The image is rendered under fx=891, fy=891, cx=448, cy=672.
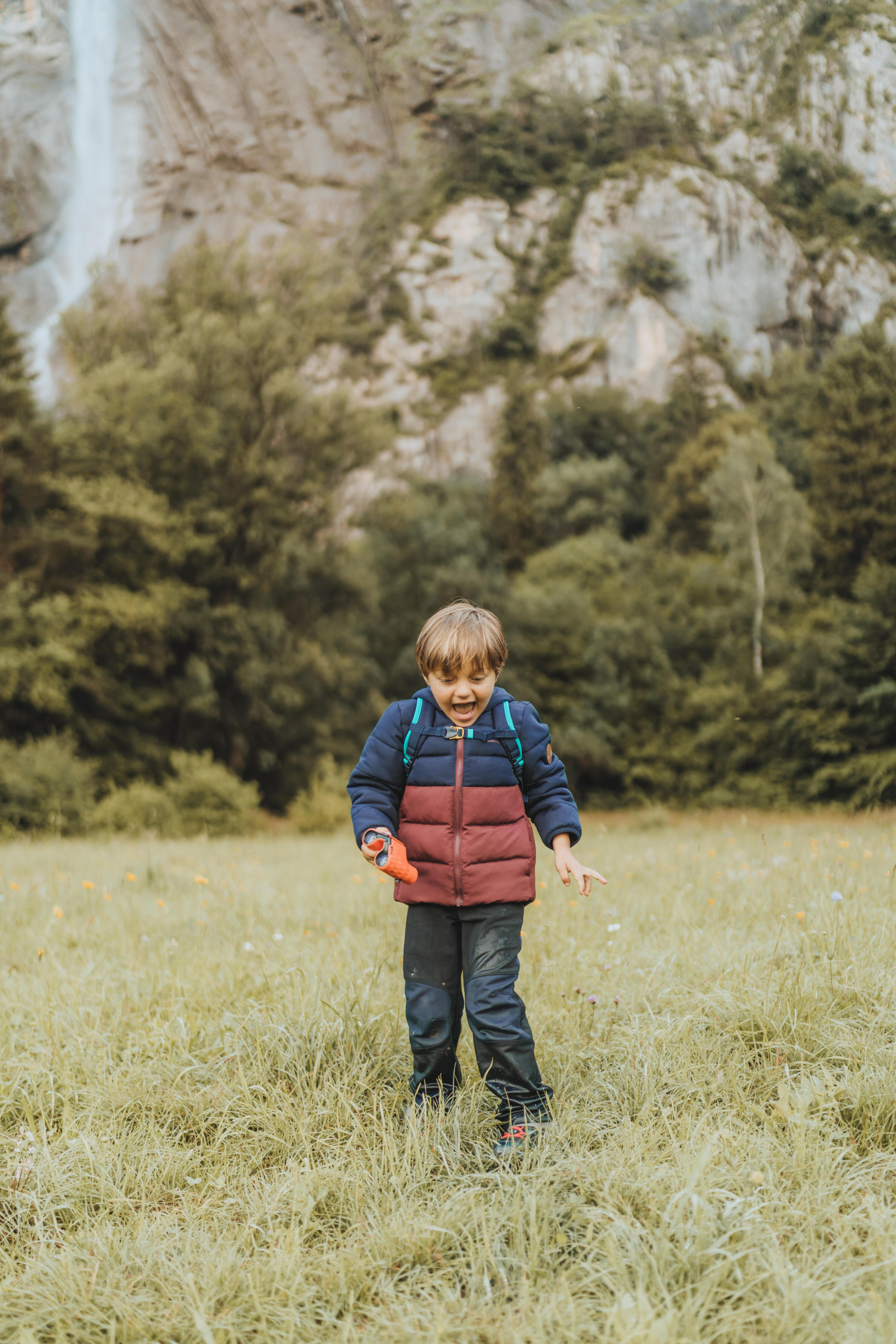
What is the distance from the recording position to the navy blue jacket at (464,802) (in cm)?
264

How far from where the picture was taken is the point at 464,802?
2.67 metres

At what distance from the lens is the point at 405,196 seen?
230ft

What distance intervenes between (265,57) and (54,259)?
31917mm

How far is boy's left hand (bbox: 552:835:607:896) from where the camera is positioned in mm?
2514

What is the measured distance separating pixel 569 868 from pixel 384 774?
624mm

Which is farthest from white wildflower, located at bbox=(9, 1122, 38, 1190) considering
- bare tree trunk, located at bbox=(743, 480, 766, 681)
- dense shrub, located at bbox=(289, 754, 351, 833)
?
bare tree trunk, located at bbox=(743, 480, 766, 681)

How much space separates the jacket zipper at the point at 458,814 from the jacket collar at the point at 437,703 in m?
Result: 0.12

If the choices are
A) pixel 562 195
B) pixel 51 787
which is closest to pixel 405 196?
pixel 562 195

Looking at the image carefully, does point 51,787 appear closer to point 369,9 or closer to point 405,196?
point 405,196

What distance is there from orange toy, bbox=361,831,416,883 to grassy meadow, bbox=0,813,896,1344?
671mm

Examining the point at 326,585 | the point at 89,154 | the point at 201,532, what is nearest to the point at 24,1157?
the point at 201,532

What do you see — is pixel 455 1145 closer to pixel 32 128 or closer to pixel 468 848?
pixel 468 848

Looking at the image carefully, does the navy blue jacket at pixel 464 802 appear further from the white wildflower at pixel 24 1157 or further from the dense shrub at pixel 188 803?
the dense shrub at pixel 188 803

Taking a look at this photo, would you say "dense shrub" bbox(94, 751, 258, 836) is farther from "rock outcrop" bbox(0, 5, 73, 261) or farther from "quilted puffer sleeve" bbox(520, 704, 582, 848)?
"rock outcrop" bbox(0, 5, 73, 261)
